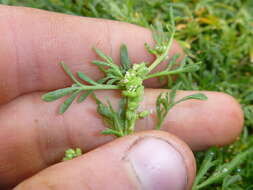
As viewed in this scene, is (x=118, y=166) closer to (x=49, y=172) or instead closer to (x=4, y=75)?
(x=49, y=172)

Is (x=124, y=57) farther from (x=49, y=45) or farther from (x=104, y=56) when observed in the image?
(x=49, y=45)

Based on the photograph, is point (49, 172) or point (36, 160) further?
point (36, 160)

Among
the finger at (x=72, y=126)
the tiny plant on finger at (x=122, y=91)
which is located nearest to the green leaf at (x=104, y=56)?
the tiny plant on finger at (x=122, y=91)

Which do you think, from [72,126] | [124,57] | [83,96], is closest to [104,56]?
[124,57]

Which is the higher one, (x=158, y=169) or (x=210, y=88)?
(x=210, y=88)

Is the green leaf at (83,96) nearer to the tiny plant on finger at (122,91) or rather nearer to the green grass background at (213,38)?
the tiny plant on finger at (122,91)

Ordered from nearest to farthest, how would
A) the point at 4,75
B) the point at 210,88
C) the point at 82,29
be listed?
the point at 4,75 < the point at 82,29 < the point at 210,88

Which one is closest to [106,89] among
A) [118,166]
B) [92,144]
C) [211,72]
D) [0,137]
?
[92,144]
